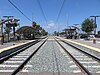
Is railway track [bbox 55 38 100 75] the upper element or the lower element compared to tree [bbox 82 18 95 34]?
lower

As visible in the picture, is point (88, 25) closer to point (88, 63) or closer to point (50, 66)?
point (88, 63)

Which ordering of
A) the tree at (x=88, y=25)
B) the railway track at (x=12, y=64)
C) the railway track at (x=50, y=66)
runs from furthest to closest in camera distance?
the tree at (x=88, y=25), the railway track at (x=12, y=64), the railway track at (x=50, y=66)

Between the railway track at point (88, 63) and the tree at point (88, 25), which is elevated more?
the tree at point (88, 25)

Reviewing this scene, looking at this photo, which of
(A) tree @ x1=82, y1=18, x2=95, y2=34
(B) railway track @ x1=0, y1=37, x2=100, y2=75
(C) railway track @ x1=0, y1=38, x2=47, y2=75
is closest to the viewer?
(B) railway track @ x1=0, y1=37, x2=100, y2=75

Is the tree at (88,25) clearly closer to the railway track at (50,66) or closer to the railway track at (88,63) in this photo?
the railway track at (88,63)

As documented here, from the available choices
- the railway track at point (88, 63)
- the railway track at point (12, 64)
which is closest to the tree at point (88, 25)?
the railway track at point (88, 63)

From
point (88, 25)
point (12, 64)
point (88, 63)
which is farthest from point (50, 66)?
point (88, 25)

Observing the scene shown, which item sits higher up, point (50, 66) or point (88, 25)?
point (88, 25)

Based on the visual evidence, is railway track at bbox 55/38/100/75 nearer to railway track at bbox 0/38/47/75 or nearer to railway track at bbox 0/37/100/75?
railway track at bbox 0/37/100/75

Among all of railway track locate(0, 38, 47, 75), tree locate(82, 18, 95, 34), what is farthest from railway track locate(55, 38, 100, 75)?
tree locate(82, 18, 95, 34)

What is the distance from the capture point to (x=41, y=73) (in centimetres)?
→ 1051

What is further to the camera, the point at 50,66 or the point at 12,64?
the point at 12,64

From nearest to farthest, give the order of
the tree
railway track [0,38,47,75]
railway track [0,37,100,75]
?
railway track [0,37,100,75] < railway track [0,38,47,75] < the tree

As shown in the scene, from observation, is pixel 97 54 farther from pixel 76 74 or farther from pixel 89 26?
pixel 89 26
